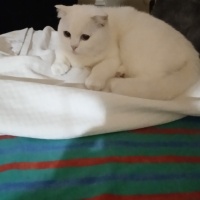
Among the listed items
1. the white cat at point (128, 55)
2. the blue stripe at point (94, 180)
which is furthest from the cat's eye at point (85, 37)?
the blue stripe at point (94, 180)

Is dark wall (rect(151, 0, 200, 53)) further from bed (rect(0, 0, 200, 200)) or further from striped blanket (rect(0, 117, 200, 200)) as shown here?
striped blanket (rect(0, 117, 200, 200))

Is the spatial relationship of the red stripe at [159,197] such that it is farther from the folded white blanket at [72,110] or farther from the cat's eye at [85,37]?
the cat's eye at [85,37]

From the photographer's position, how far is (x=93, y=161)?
801mm

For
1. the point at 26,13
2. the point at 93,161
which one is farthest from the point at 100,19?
the point at 26,13

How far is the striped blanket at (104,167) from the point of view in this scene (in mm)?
738

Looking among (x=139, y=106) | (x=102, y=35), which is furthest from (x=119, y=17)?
(x=139, y=106)

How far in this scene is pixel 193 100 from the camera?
3.12 feet

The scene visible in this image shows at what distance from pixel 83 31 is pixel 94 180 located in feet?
1.46

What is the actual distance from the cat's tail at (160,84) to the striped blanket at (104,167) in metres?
0.11

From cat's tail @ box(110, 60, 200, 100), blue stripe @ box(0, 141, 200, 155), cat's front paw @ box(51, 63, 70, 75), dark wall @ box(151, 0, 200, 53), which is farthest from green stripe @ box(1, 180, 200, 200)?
dark wall @ box(151, 0, 200, 53)

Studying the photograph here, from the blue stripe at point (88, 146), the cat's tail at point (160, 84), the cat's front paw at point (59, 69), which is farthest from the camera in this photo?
the cat's front paw at point (59, 69)

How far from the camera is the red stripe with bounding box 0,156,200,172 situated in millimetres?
784

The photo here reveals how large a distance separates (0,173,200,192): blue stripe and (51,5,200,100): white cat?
24 cm

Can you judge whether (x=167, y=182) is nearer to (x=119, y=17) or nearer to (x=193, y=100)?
(x=193, y=100)
